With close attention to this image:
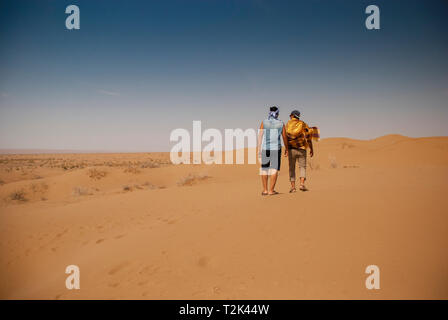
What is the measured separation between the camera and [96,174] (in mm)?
16156

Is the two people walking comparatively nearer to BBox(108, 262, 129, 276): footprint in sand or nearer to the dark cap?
the dark cap

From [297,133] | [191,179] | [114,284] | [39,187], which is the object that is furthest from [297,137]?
[39,187]

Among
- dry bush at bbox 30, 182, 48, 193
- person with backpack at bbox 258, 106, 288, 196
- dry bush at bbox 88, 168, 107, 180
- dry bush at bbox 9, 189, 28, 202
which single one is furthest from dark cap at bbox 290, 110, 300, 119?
dry bush at bbox 30, 182, 48, 193

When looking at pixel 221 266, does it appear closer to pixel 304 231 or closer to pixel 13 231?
pixel 304 231

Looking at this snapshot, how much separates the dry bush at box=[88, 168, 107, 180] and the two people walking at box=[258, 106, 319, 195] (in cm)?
1368

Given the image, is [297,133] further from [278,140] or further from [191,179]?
[191,179]

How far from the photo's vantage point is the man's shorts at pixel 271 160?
585cm

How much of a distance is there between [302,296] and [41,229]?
6.33 m

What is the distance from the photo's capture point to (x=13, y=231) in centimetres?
596

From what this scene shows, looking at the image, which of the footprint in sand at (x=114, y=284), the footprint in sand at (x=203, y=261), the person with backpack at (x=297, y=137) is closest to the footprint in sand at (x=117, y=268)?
the footprint in sand at (x=114, y=284)

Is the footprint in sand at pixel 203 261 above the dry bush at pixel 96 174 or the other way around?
the other way around

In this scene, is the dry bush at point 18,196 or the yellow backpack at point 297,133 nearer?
the yellow backpack at point 297,133

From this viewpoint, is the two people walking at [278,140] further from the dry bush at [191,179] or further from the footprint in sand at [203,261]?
the dry bush at [191,179]
